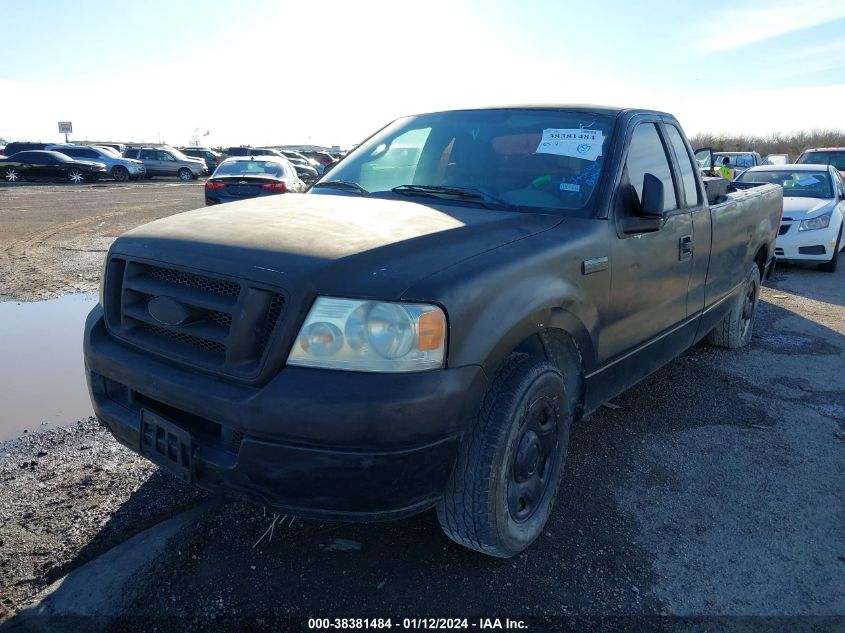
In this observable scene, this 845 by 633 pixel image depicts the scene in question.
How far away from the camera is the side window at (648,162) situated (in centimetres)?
340

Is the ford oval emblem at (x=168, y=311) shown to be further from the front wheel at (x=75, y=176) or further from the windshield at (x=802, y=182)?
the front wheel at (x=75, y=176)

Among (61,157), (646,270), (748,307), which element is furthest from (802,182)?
(61,157)

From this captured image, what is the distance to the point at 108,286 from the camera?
2.72 m

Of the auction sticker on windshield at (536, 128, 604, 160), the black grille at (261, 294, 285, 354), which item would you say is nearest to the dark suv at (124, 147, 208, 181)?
the auction sticker on windshield at (536, 128, 604, 160)

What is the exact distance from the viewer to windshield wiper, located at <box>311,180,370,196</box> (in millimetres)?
3527

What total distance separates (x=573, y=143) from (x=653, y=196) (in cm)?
50

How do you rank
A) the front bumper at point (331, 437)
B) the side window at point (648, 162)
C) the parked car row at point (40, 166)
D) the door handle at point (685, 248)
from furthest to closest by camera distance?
the parked car row at point (40, 166) → the door handle at point (685, 248) → the side window at point (648, 162) → the front bumper at point (331, 437)

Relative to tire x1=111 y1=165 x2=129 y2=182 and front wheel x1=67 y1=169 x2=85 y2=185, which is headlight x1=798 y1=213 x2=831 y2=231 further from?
tire x1=111 y1=165 x2=129 y2=182

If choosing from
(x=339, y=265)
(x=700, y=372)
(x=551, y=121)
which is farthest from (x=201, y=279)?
(x=700, y=372)

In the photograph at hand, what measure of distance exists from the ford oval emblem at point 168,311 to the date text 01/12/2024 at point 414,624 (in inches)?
46.6

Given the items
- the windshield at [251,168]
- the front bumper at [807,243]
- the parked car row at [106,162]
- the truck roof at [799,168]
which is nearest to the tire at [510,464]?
the front bumper at [807,243]

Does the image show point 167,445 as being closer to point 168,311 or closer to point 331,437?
point 168,311

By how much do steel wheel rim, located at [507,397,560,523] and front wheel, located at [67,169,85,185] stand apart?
3047 centimetres

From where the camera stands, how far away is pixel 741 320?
218 inches
